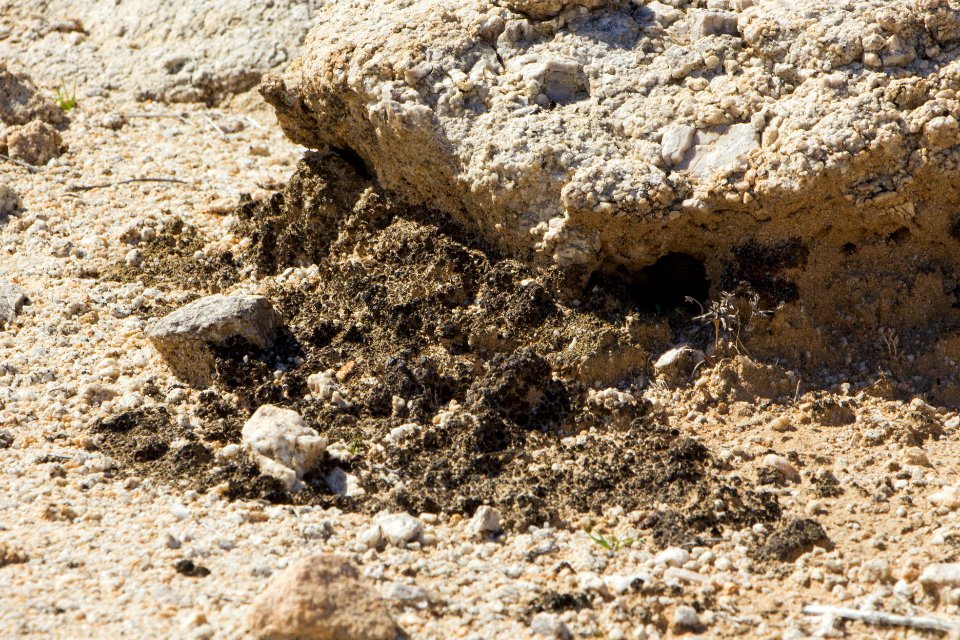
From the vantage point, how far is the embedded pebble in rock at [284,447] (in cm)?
372

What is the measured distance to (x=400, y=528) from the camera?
3463mm

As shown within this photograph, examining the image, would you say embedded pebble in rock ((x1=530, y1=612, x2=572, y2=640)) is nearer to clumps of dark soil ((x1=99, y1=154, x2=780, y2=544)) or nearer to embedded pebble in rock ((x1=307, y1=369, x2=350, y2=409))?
clumps of dark soil ((x1=99, y1=154, x2=780, y2=544))

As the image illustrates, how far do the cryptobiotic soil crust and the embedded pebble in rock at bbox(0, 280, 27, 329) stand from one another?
0.14 ft

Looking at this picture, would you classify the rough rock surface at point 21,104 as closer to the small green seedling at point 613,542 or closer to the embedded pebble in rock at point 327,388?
the embedded pebble in rock at point 327,388

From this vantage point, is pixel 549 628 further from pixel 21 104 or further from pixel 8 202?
pixel 21 104

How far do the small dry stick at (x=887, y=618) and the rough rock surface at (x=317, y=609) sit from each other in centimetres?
123

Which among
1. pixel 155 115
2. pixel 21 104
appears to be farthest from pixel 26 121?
pixel 155 115

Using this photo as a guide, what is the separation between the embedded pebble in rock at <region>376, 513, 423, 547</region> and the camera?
3436mm

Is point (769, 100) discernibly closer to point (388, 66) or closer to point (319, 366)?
point (388, 66)

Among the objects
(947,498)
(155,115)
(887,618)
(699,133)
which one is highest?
(699,133)

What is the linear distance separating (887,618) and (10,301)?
12.5 feet

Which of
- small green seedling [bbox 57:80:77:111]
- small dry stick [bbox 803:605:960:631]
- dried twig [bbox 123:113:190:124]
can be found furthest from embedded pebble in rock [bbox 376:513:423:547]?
small green seedling [bbox 57:80:77:111]

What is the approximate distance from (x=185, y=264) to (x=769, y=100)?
277 cm

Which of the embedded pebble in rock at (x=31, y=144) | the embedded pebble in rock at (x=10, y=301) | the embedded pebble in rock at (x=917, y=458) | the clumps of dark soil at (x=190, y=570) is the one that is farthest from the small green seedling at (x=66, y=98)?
the embedded pebble in rock at (x=917, y=458)
